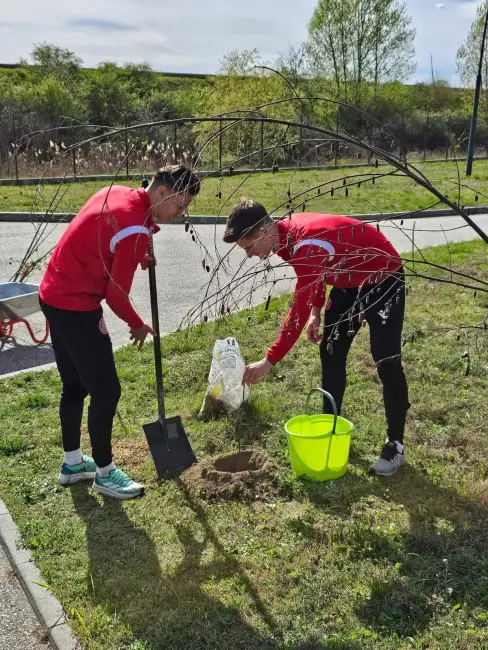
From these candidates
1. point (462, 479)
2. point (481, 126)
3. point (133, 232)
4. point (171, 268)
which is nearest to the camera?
point (133, 232)

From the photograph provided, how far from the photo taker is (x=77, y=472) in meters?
3.94

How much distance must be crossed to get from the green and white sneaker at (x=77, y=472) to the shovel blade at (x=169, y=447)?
37 cm

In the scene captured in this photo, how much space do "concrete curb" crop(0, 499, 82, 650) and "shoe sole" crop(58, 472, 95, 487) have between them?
0.37 meters

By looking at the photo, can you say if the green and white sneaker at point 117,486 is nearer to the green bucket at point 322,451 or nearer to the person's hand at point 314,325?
the green bucket at point 322,451

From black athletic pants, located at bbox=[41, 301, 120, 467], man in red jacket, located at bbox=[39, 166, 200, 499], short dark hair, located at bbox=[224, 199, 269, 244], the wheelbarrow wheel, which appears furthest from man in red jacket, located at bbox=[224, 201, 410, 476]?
the wheelbarrow wheel

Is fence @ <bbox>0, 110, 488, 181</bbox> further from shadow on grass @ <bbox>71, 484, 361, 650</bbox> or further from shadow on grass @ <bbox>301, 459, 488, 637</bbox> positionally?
shadow on grass @ <bbox>71, 484, 361, 650</bbox>

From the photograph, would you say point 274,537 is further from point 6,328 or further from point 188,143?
point 188,143

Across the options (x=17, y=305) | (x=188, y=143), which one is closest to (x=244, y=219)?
(x=17, y=305)

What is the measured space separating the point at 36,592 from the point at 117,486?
822 millimetres

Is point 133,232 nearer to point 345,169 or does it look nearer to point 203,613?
point 203,613

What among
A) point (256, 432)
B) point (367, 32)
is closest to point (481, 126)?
point (367, 32)

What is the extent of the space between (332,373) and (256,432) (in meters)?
0.75

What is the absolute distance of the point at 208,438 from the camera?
14.5ft

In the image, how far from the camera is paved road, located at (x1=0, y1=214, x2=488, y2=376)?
629 centimetres
